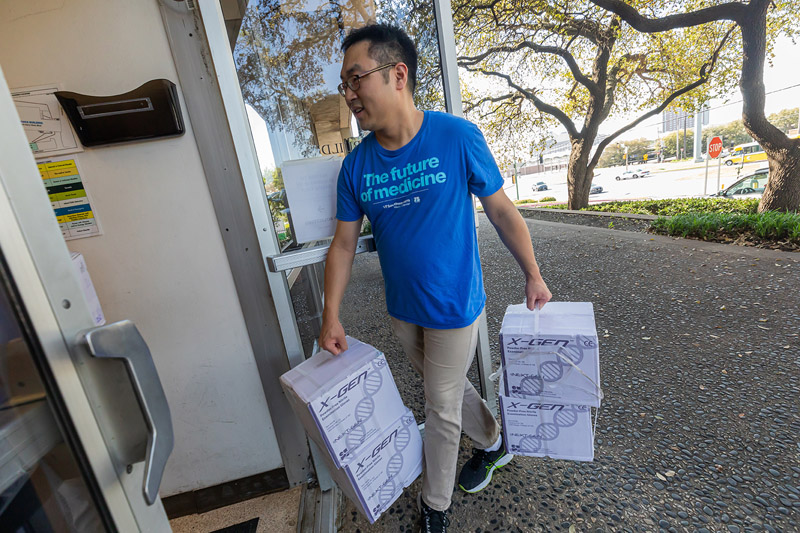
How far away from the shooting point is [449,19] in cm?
180

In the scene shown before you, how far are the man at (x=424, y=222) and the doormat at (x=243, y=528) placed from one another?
2.97ft

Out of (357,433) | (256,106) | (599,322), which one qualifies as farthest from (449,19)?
(599,322)

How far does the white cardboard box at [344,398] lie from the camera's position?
1415 millimetres

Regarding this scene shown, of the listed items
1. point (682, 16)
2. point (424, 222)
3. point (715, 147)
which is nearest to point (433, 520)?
point (424, 222)

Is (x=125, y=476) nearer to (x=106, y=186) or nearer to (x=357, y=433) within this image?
(x=357, y=433)

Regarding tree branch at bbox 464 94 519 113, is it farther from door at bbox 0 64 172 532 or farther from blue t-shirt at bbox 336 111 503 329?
door at bbox 0 64 172 532

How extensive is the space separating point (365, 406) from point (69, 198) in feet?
5.00

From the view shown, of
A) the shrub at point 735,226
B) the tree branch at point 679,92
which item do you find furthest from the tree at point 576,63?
the shrub at point 735,226

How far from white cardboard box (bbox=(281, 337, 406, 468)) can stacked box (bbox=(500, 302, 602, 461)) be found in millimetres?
556

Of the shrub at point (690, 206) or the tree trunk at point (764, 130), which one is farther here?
the shrub at point (690, 206)

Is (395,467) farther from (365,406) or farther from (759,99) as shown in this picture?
(759,99)

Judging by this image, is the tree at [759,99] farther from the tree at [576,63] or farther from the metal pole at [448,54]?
the metal pole at [448,54]

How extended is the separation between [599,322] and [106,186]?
389 centimetres

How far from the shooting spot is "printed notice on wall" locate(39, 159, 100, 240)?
1515 millimetres
